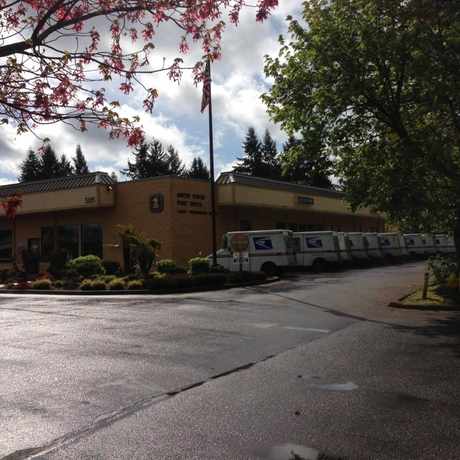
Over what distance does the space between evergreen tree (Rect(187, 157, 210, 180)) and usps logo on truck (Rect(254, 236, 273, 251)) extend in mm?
58882

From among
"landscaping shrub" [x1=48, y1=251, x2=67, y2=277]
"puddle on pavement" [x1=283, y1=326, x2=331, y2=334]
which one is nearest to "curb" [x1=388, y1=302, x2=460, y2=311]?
"puddle on pavement" [x1=283, y1=326, x2=331, y2=334]

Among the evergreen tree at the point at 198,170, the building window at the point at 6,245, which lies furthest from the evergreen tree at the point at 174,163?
the building window at the point at 6,245

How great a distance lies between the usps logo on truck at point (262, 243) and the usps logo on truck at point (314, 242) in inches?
133

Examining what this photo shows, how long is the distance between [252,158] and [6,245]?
49824 millimetres

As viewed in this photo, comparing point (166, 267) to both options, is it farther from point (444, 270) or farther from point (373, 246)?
point (373, 246)

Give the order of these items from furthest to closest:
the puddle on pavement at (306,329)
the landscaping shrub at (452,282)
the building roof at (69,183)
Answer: the building roof at (69,183) → the landscaping shrub at (452,282) → the puddle on pavement at (306,329)

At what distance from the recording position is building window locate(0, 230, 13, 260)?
4081 centimetres

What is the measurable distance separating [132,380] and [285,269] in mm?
23382

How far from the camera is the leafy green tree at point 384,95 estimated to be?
1327 cm

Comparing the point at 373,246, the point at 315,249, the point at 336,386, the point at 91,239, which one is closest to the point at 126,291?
the point at 315,249

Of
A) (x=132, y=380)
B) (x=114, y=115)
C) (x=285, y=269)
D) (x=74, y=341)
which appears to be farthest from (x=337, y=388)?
(x=285, y=269)

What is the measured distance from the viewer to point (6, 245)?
4112 cm

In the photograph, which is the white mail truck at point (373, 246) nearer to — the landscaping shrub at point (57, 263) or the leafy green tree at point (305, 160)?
the landscaping shrub at point (57, 263)

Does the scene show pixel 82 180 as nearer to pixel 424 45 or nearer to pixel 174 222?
pixel 174 222
